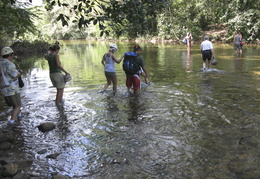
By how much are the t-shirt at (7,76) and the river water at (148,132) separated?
3.00 feet

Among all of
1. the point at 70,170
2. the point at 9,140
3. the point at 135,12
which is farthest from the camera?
the point at 9,140

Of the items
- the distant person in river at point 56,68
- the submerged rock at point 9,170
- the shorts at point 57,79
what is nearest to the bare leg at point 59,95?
the distant person in river at point 56,68

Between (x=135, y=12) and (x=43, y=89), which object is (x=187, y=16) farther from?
(x=135, y=12)

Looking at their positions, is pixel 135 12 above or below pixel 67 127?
above

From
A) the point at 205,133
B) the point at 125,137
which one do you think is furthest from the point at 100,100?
the point at 205,133

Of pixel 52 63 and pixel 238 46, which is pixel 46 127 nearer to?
pixel 52 63

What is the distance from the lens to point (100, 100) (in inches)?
324

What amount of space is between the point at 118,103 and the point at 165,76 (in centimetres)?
460

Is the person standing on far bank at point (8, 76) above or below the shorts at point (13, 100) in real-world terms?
above

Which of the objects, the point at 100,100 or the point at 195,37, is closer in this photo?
the point at 100,100

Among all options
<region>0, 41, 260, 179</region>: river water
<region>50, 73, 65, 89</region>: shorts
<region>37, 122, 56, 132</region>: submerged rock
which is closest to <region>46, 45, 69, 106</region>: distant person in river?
<region>50, 73, 65, 89</region>: shorts

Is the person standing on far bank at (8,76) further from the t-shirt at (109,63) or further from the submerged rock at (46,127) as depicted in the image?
the t-shirt at (109,63)

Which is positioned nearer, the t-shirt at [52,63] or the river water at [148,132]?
the river water at [148,132]

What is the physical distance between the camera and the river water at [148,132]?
4.10 meters
